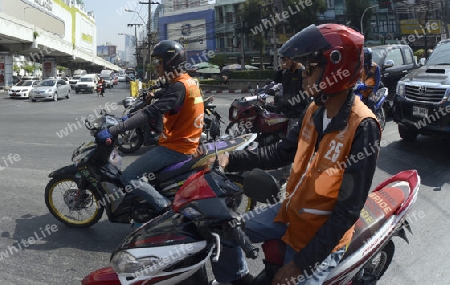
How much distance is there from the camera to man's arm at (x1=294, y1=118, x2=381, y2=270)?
1854 mm

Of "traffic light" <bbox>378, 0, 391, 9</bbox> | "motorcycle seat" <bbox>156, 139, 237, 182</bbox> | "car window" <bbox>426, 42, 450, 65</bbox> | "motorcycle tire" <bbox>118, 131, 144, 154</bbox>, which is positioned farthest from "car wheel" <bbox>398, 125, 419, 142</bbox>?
"traffic light" <bbox>378, 0, 391, 9</bbox>

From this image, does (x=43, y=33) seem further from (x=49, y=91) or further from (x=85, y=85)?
(x=49, y=91)

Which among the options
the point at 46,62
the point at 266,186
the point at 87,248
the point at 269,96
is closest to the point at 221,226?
the point at 266,186

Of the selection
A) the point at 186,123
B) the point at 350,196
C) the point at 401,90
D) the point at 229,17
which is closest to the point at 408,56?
the point at 401,90

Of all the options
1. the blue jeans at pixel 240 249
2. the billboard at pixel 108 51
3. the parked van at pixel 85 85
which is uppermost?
the billboard at pixel 108 51

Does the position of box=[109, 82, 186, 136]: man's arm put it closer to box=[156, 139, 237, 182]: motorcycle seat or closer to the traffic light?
box=[156, 139, 237, 182]: motorcycle seat

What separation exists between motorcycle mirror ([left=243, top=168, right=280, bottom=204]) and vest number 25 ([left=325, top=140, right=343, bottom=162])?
0.96 feet

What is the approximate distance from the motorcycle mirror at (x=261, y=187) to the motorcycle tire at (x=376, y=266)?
1074 mm

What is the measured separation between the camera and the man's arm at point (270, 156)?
8.06ft

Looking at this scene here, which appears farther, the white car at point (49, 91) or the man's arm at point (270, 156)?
the white car at point (49, 91)

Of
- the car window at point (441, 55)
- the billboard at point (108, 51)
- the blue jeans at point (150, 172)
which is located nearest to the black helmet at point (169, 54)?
the blue jeans at point (150, 172)

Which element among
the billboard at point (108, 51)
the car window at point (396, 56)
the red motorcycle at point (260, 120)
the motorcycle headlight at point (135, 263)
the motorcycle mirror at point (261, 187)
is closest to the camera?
the motorcycle mirror at point (261, 187)

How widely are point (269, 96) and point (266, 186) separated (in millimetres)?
5824

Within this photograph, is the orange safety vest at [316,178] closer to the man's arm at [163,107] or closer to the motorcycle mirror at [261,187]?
the motorcycle mirror at [261,187]
